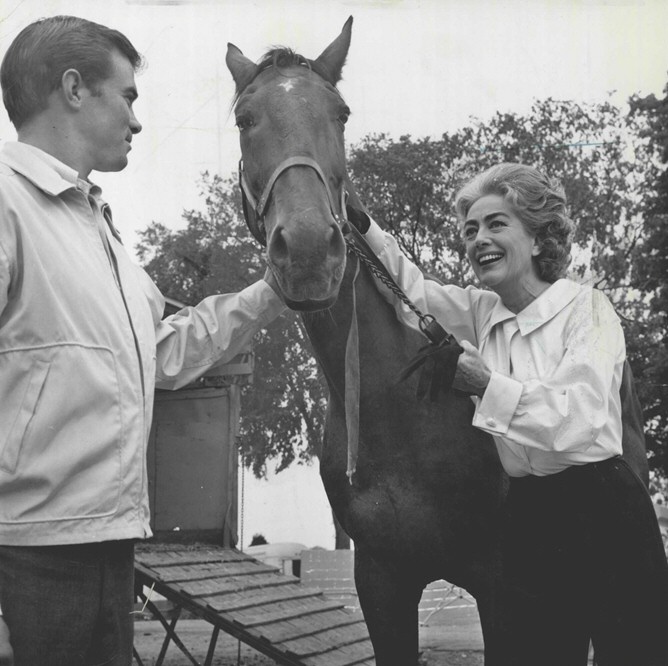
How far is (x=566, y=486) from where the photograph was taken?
2.25 metres

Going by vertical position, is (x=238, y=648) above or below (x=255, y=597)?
below

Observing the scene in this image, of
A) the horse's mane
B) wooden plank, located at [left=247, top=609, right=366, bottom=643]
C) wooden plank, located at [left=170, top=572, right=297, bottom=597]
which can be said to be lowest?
wooden plank, located at [left=247, top=609, right=366, bottom=643]

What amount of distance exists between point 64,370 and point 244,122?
1.41 meters

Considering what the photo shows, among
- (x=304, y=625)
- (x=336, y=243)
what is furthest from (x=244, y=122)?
(x=304, y=625)

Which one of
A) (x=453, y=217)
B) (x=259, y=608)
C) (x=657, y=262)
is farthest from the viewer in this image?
(x=657, y=262)

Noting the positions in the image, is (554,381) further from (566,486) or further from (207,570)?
(207,570)

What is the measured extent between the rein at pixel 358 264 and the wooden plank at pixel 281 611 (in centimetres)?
293

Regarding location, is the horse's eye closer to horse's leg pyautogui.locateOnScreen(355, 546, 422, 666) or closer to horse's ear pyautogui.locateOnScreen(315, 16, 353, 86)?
horse's ear pyautogui.locateOnScreen(315, 16, 353, 86)

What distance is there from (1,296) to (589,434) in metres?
1.46

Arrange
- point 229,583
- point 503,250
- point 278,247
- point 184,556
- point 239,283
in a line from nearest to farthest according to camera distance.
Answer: point 278,247 < point 503,250 < point 229,583 < point 184,556 < point 239,283

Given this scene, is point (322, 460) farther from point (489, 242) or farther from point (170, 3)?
point (170, 3)

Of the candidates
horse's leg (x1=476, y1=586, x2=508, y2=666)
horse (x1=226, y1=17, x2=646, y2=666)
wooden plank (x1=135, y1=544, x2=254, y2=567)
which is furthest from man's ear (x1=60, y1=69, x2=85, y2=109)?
wooden plank (x1=135, y1=544, x2=254, y2=567)

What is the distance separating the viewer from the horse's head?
236cm

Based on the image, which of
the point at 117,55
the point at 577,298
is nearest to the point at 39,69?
the point at 117,55
